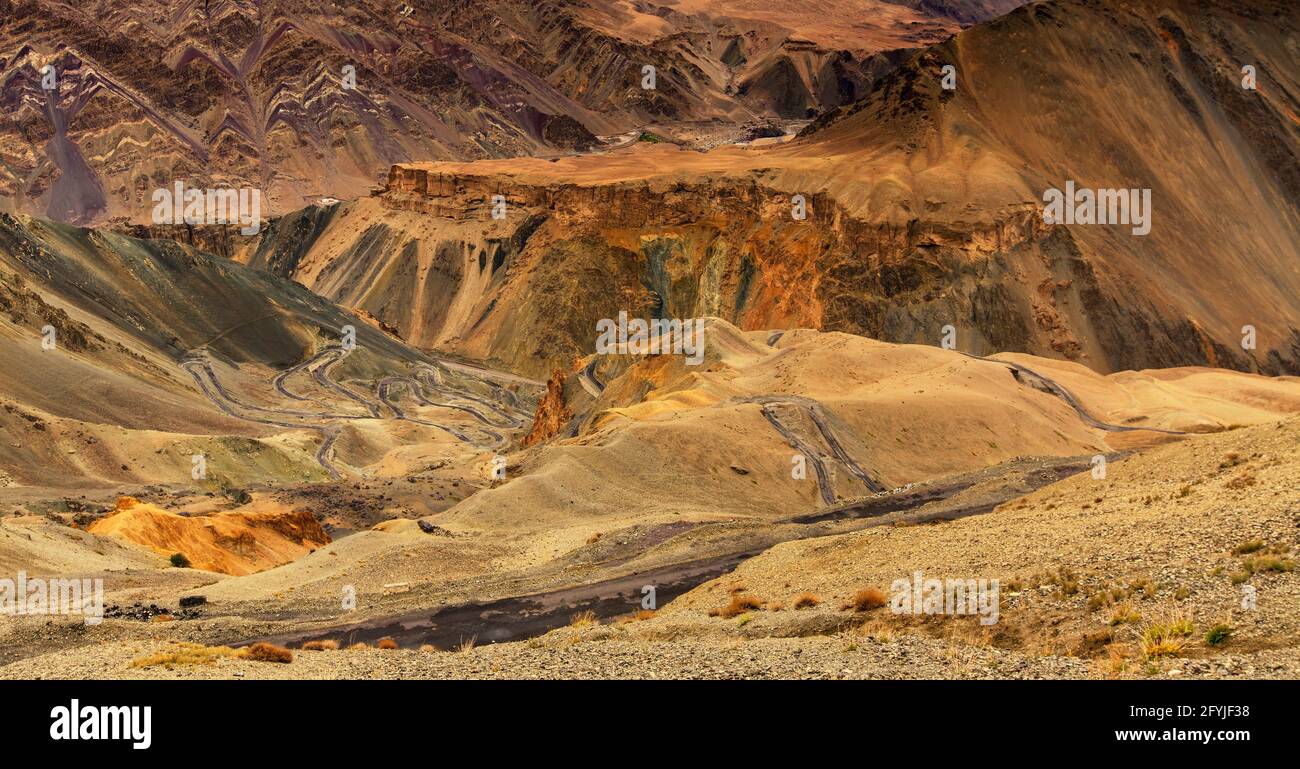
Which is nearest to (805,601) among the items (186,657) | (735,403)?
(186,657)

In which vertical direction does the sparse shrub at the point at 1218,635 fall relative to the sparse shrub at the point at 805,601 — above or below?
below

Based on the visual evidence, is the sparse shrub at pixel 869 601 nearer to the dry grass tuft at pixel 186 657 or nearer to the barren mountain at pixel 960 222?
the dry grass tuft at pixel 186 657

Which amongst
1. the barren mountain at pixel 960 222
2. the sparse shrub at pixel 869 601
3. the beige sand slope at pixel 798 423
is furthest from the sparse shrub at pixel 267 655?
the barren mountain at pixel 960 222

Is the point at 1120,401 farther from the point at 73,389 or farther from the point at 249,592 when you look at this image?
the point at 73,389

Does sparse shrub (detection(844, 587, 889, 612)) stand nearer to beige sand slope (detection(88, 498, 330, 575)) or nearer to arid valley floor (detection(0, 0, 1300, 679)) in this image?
arid valley floor (detection(0, 0, 1300, 679))

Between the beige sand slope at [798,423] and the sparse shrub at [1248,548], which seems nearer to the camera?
the sparse shrub at [1248,548]

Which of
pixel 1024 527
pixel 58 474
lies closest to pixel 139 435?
pixel 58 474

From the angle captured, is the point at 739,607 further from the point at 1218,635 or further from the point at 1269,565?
the point at 1218,635
